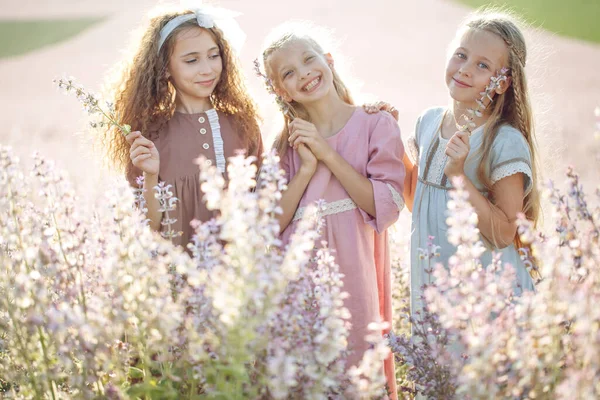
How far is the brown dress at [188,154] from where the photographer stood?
378 centimetres

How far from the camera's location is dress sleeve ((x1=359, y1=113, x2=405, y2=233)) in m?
3.46

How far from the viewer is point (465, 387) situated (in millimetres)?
1728

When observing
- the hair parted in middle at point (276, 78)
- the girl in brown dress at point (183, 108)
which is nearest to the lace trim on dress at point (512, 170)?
the hair parted in middle at point (276, 78)

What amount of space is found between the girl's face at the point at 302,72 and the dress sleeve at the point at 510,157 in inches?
39.9

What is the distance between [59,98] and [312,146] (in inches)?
498

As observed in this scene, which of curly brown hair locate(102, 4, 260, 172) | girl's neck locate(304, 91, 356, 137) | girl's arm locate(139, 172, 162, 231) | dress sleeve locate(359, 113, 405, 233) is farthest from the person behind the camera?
curly brown hair locate(102, 4, 260, 172)

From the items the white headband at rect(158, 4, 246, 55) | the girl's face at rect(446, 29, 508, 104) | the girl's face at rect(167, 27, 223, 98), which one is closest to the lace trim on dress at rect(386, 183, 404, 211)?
the girl's face at rect(446, 29, 508, 104)

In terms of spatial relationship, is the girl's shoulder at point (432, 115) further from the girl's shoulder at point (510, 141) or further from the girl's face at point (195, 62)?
the girl's face at point (195, 62)

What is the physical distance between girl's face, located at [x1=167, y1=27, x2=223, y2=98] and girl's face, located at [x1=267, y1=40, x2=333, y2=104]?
1.38 feet

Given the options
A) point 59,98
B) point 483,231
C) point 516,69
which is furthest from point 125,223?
point 59,98

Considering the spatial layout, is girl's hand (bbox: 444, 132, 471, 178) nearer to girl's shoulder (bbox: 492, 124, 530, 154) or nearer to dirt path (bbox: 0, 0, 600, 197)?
girl's shoulder (bbox: 492, 124, 530, 154)

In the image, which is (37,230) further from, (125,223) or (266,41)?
(266,41)

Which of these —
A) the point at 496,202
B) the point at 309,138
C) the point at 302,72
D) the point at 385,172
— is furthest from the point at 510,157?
the point at 302,72

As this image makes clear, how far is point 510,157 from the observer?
3.33m
